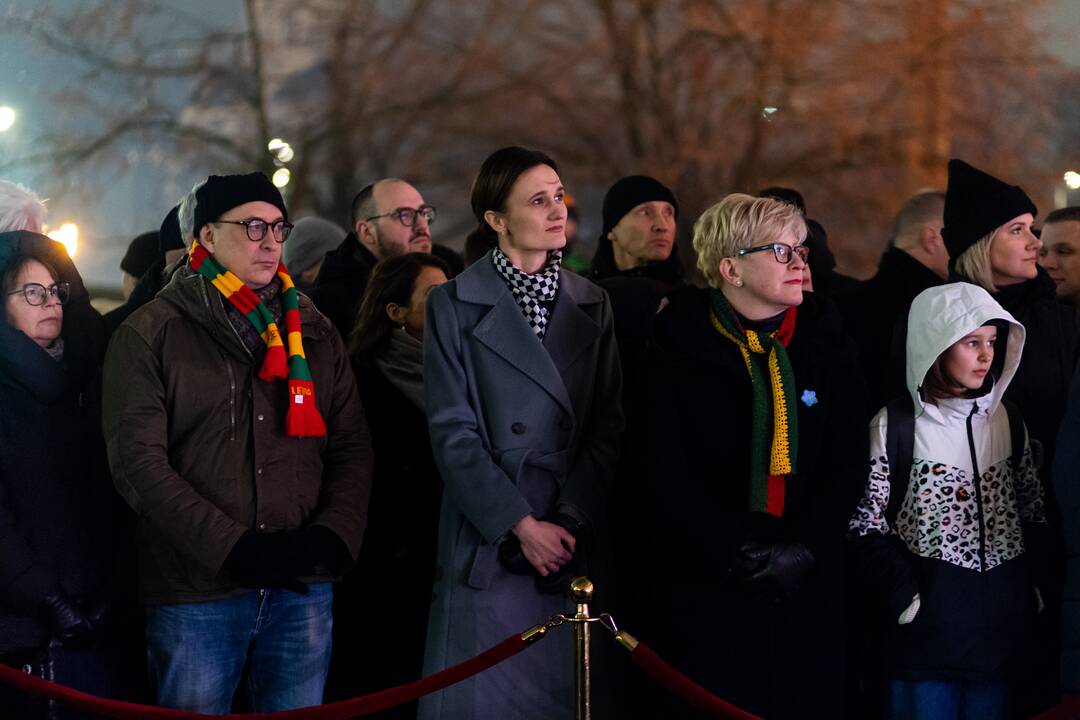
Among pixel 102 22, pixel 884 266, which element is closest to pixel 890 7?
pixel 884 266

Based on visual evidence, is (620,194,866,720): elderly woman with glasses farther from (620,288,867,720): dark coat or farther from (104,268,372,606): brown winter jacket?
(104,268,372,606): brown winter jacket

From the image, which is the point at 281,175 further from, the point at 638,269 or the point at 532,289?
the point at 532,289

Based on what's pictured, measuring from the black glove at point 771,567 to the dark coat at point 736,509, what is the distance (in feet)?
0.14

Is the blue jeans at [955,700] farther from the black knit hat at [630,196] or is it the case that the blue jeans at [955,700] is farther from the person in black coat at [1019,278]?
the black knit hat at [630,196]

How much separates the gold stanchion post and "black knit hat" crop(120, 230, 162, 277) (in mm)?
3577

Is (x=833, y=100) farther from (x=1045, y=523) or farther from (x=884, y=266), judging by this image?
(x=1045, y=523)

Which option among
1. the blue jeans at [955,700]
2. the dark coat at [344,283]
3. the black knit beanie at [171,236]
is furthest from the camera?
the dark coat at [344,283]

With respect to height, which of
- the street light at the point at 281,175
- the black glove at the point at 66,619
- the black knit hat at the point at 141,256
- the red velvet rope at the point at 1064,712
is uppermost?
the street light at the point at 281,175

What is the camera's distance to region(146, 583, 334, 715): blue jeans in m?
3.67

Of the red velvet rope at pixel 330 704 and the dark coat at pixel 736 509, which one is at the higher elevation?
the dark coat at pixel 736 509

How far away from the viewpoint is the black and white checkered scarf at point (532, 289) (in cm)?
402

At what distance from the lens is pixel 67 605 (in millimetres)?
3828

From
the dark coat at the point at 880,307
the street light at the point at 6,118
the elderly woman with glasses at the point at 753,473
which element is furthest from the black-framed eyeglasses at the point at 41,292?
the street light at the point at 6,118

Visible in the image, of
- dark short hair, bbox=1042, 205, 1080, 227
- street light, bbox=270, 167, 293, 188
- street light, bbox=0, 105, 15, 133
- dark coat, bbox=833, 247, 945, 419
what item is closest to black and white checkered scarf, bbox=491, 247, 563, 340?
dark coat, bbox=833, 247, 945, 419
